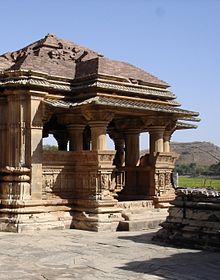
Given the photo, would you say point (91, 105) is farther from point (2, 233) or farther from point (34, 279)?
point (34, 279)

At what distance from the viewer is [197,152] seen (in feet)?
386

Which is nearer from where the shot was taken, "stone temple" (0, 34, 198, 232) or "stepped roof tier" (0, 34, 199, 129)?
"stone temple" (0, 34, 198, 232)

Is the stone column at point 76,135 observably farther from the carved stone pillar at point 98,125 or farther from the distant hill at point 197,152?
the distant hill at point 197,152

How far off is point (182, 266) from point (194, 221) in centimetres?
202

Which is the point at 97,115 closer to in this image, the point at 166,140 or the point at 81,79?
the point at 81,79

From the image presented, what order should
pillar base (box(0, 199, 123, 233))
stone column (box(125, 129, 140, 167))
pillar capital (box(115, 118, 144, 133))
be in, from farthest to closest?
stone column (box(125, 129, 140, 167)) → pillar capital (box(115, 118, 144, 133)) → pillar base (box(0, 199, 123, 233))

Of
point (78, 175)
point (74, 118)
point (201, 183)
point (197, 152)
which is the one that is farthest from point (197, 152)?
point (78, 175)

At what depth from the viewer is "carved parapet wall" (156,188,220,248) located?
8.62m

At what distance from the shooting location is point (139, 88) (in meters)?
13.3

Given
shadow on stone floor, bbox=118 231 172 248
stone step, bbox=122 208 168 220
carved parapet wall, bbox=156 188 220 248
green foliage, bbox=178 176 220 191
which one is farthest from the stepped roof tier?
green foliage, bbox=178 176 220 191

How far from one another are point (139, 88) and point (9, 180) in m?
4.40

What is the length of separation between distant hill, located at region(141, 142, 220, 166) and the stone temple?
9490 centimetres

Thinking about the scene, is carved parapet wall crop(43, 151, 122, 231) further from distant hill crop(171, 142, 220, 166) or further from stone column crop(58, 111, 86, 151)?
distant hill crop(171, 142, 220, 166)

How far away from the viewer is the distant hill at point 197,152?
110250mm
